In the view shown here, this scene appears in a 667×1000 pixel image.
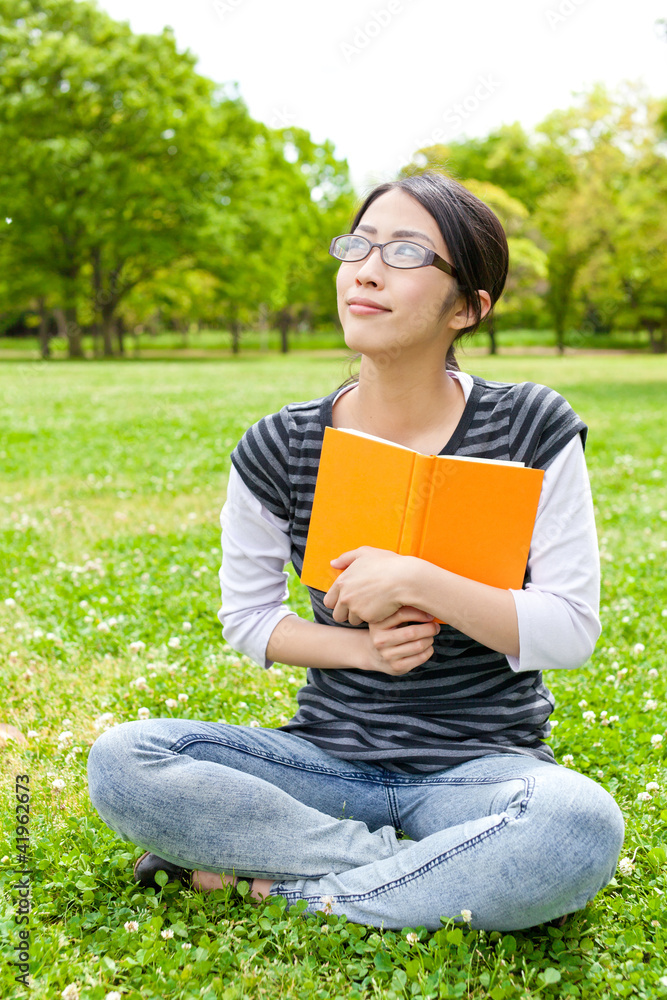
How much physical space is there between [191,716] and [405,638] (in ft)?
5.10

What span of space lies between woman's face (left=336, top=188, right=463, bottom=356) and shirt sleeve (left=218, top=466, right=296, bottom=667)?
1.87 ft

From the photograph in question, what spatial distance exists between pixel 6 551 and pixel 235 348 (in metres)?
41.9

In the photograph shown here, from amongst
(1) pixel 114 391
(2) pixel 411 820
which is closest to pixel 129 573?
(2) pixel 411 820

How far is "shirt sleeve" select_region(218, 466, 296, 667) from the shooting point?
99.3 inches

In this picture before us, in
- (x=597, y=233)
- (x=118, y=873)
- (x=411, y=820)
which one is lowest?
(x=118, y=873)

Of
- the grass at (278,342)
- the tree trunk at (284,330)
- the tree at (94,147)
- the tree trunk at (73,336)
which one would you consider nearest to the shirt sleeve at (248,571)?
the tree at (94,147)

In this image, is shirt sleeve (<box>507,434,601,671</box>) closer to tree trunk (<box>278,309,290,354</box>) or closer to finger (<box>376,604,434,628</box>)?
finger (<box>376,604,434,628</box>)

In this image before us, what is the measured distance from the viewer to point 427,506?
210cm

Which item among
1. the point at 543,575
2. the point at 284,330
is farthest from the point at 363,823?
the point at 284,330

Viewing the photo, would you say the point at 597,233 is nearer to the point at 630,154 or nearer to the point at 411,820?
the point at 630,154

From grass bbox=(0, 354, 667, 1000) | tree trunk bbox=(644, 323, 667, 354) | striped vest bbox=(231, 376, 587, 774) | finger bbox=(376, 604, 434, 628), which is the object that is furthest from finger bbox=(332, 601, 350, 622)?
tree trunk bbox=(644, 323, 667, 354)

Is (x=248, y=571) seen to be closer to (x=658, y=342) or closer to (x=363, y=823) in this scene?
(x=363, y=823)

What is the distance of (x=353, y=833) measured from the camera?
225 centimetres

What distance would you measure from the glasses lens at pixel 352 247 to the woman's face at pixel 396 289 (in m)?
0.02
